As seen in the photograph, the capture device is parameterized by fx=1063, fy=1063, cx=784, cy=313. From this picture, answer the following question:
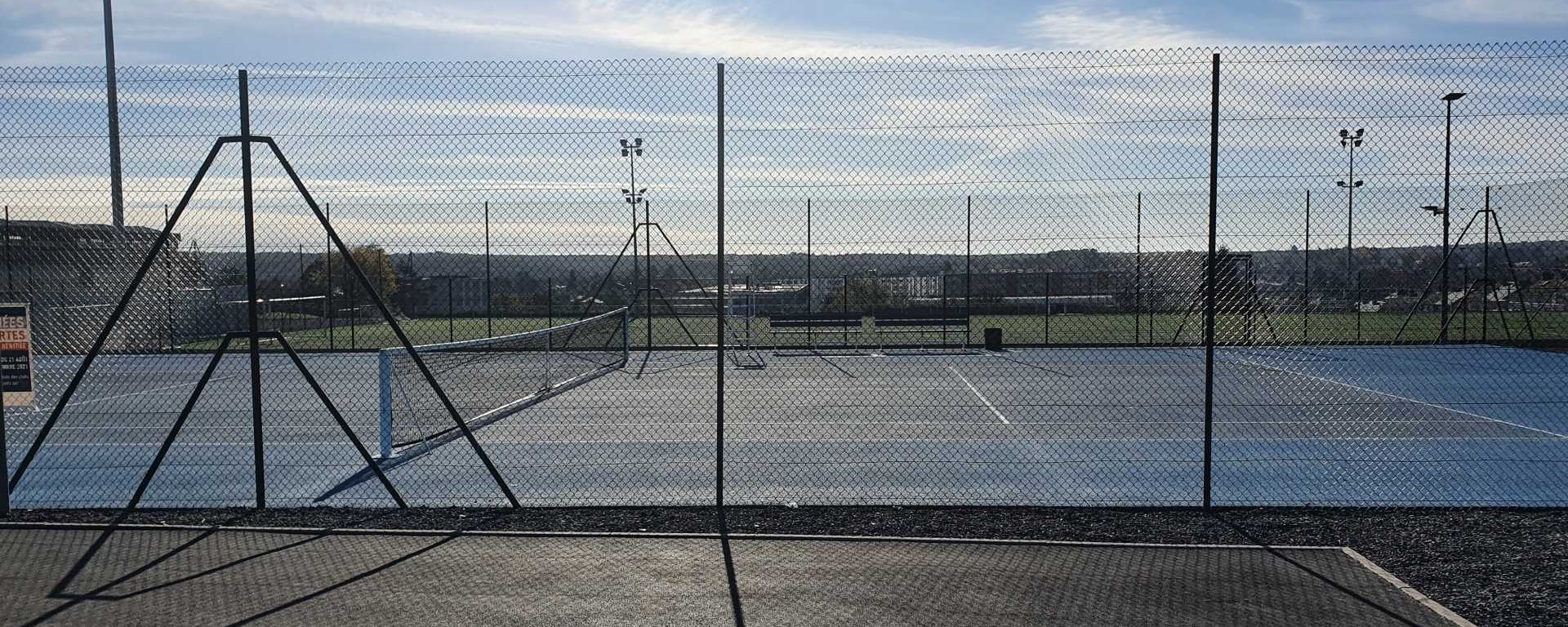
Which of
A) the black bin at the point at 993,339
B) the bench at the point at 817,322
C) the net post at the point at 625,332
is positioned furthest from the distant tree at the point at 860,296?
the net post at the point at 625,332

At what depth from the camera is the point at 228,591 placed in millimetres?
5848

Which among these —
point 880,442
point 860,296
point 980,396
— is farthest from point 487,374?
point 860,296

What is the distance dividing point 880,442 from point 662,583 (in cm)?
563

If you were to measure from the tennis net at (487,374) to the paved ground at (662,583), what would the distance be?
387cm

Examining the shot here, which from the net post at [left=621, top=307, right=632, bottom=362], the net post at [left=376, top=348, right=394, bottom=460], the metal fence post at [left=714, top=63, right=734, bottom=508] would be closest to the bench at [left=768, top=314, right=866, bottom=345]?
the net post at [left=621, top=307, right=632, bottom=362]

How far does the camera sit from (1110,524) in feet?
23.5

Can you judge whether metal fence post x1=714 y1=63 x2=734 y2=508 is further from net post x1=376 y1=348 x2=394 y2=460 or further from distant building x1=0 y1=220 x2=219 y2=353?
distant building x1=0 y1=220 x2=219 y2=353

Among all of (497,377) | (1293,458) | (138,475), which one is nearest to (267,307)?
(497,377)

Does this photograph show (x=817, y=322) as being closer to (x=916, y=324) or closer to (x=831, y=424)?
(x=916, y=324)

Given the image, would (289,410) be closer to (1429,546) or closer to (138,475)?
(138,475)

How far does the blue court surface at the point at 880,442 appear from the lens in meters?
8.89

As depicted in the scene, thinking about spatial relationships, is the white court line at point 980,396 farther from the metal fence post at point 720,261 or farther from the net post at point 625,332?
the net post at point 625,332

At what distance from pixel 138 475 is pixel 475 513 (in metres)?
4.34

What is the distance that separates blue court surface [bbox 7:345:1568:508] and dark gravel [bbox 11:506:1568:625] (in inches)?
31.2
